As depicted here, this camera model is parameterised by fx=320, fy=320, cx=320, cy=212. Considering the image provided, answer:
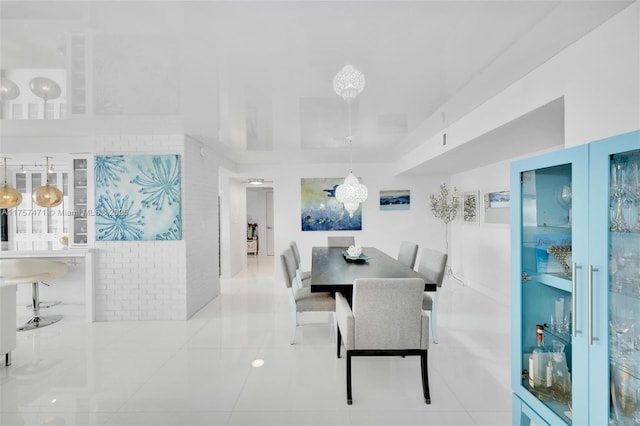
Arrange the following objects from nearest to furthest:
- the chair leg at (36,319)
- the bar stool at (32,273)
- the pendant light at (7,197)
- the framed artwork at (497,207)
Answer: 1. the bar stool at (32,273)
2. the chair leg at (36,319)
3. the pendant light at (7,197)
4. the framed artwork at (497,207)

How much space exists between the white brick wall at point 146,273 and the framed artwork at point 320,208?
3.02 metres

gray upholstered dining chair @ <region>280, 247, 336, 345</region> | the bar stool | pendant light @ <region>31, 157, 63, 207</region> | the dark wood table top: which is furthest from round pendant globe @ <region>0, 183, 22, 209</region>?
the dark wood table top

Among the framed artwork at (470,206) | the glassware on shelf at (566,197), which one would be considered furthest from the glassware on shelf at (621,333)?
the framed artwork at (470,206)

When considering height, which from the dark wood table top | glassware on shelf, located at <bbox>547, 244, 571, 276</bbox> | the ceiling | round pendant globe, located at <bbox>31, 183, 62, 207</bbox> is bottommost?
the dark wood table top

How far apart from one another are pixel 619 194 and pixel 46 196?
603cm

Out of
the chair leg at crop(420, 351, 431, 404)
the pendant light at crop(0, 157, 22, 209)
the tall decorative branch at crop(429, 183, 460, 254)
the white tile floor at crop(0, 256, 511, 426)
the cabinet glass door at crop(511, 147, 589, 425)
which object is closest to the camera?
the cabinet glass door at crop(511, 147, 589, 425)

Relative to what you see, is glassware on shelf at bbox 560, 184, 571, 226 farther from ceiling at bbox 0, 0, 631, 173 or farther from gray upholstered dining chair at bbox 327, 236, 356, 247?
gray upholstered dining chair at bbox 327, 236, 356, 247

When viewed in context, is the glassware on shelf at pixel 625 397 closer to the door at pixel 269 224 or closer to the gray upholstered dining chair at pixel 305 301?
the gray upholstered dining chair at pixel 305 301

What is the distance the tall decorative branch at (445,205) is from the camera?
245 inches

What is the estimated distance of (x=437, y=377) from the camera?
2727 mm

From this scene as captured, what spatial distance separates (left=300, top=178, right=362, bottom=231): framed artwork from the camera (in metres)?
6.82

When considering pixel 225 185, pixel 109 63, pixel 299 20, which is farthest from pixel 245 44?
pixel 225 185

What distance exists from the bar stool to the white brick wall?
21.6 inches

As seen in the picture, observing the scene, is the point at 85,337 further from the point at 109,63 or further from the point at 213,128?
the point at 109,63
